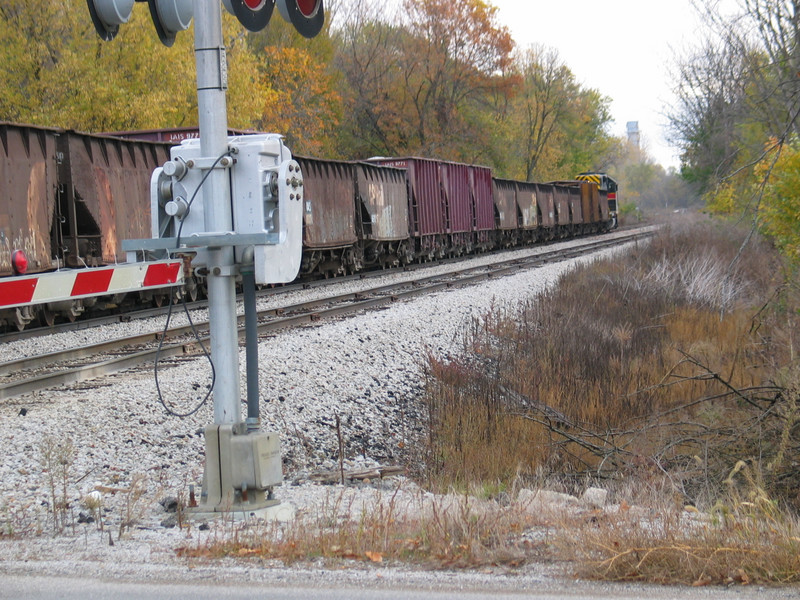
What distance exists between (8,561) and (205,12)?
2.92 m

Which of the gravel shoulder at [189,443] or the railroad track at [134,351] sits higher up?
the railroad track at [134,351]

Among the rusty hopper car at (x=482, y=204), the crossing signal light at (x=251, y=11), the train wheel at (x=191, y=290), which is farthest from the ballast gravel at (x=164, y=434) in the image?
the rusty hopper car at (x=482, y=204)

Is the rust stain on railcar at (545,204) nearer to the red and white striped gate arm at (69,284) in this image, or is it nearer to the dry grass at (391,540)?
the red and white striped gate arm at (69,284)

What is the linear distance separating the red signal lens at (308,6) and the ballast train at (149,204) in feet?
6.87

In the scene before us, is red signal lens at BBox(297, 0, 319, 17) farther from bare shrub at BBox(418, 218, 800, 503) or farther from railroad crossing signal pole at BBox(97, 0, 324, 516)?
bare shrub at BBox(418, 218, 800, 503)

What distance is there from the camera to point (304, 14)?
17.5ft

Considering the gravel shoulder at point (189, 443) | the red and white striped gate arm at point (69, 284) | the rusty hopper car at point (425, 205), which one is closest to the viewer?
the gravel shoulder at point (189, 443)

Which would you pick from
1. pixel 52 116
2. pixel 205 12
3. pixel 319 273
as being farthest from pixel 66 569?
pixel 52 116

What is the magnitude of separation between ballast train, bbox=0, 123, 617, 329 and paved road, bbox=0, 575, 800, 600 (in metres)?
3.18

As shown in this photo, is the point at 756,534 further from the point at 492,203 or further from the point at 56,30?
the point at 492,203

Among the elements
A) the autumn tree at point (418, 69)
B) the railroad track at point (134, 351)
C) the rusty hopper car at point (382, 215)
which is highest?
the autumn tree at point (418, 69)

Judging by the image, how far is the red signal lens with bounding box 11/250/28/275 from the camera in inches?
489

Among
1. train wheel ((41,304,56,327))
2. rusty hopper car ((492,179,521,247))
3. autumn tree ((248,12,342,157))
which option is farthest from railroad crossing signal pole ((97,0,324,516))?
autumn tree ((248,12,342,157))

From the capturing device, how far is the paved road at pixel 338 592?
335 centimetres
